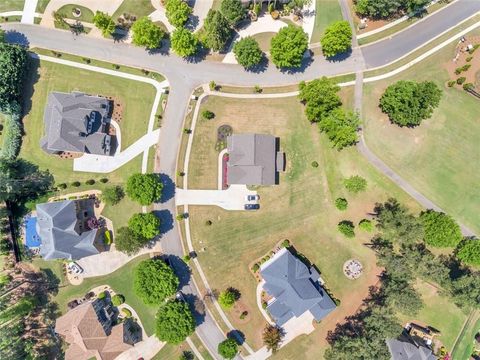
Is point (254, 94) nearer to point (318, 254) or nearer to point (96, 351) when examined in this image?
point (318, 254)

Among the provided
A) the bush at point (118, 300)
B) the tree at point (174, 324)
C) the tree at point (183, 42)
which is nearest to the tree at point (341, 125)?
the tree at point (183, 42)

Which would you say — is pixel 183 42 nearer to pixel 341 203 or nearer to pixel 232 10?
pixel 232 10

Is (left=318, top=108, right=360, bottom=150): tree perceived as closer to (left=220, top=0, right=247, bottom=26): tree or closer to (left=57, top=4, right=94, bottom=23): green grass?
(left=220, top=0, right=247, bottom=26): tree

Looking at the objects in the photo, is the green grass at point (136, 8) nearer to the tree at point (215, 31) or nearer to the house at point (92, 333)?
the tree at point (215, 31)

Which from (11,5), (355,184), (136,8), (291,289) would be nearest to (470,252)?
(355,184)

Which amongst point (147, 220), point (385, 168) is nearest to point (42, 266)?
point (147, 220)
